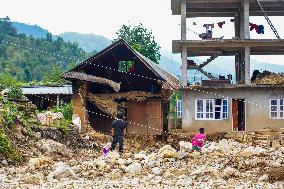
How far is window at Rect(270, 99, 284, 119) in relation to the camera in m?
30.6

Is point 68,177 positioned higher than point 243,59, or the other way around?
point 243,59

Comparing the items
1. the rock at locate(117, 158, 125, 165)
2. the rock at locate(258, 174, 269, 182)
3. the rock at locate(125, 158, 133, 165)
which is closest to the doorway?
Answer: the rock at locate(125, 158, 133, 165)

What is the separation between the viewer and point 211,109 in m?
30.8

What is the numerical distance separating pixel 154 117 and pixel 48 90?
11.1 metres

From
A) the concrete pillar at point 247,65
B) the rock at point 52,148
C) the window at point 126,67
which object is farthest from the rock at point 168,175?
the window at point 126,67

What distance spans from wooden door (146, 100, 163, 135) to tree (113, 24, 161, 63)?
22.2 m

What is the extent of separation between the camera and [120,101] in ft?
102

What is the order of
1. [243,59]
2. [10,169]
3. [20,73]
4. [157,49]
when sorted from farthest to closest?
1. [20,73]
2. [157,49]
3. [243,59]
4. [10,169]

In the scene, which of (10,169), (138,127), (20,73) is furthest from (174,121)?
(20,73)

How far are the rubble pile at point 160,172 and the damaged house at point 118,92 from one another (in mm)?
12320

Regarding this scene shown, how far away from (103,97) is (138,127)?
280 centimetres

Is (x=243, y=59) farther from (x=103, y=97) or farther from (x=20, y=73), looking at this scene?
(x=20, y=73)

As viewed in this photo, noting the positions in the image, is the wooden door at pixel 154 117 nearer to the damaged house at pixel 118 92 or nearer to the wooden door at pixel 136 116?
the damaged house at pixel 118 92

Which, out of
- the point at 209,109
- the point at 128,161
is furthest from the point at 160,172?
the point at 209,109
